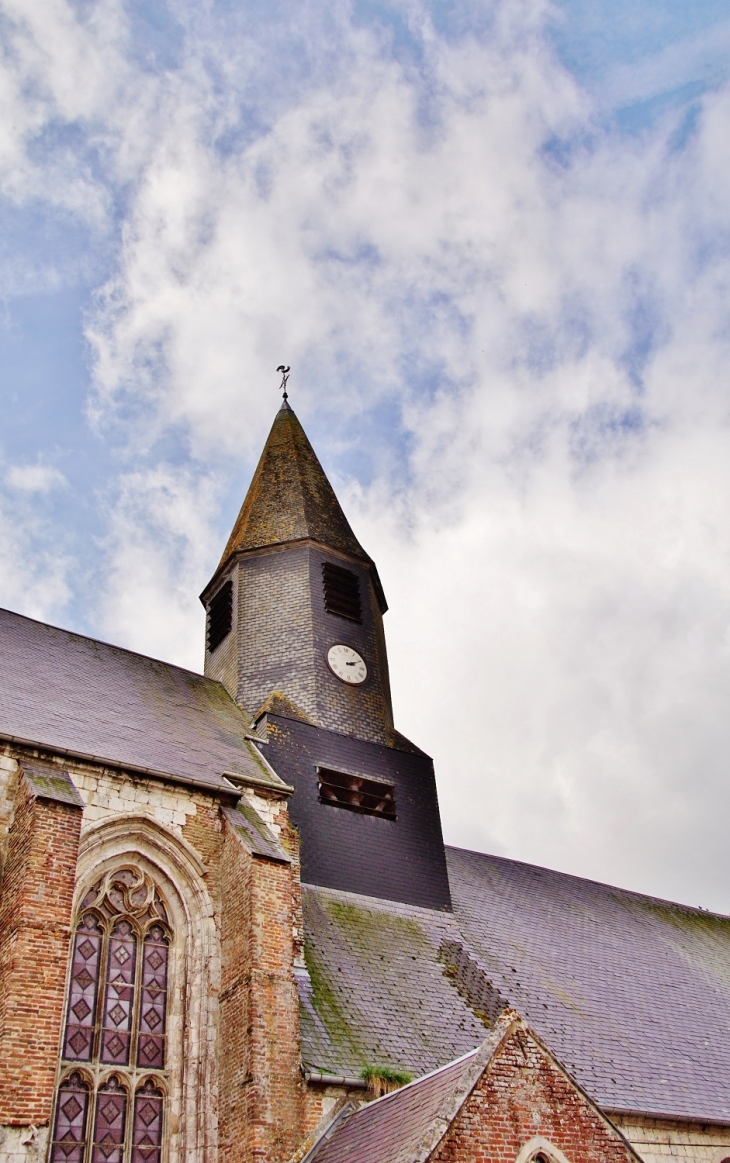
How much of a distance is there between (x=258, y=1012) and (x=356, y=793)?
17.3 feet

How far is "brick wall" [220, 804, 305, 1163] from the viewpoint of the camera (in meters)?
9.28

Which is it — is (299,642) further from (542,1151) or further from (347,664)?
(542,1151)

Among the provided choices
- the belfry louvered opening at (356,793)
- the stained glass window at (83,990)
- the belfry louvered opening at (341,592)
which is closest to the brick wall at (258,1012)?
the stained glass window at (83,990)

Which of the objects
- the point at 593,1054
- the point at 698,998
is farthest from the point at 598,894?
the point at 593,1054

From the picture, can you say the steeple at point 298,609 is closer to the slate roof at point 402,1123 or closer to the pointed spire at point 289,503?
the pointed spire at point 289,503

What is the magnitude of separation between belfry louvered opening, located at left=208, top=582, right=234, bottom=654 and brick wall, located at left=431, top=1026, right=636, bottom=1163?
10.3m

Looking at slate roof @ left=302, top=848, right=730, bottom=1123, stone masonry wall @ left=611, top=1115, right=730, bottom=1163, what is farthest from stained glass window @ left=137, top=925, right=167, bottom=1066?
stone masonry wall @ left=611, top=1115, right=730, bottom=1163

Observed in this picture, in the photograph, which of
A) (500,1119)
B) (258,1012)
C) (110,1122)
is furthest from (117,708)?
(500,1119)

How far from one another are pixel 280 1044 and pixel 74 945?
2404 millimetres

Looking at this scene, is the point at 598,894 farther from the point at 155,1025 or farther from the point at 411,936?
the point at 155,1025

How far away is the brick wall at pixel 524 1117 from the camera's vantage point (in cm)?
788

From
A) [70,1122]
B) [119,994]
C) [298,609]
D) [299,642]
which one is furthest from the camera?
[298,609]

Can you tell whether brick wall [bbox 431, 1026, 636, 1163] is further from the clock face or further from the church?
the clock face

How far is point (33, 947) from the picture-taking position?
8914 mm
